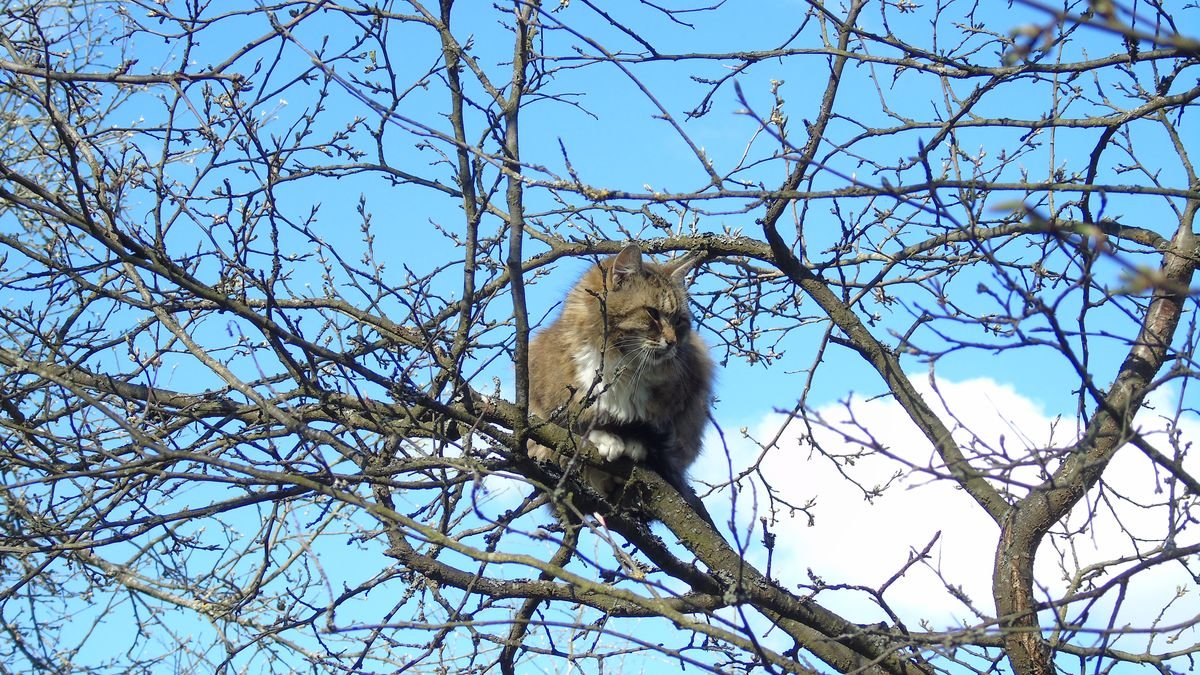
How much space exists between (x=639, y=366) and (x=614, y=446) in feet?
1.51

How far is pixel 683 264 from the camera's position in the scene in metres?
5.05

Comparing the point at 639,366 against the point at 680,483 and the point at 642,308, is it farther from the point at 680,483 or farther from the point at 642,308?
the point at 680,483

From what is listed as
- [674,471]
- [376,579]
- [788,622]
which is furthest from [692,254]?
[376,579]

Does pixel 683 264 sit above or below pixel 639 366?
above

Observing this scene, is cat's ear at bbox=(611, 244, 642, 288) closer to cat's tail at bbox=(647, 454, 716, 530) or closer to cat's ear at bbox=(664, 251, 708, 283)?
cat's ear at bbox=(664, 251, 708, 283)

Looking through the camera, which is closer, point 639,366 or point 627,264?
point 639,366

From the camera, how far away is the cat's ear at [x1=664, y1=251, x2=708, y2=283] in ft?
16.1

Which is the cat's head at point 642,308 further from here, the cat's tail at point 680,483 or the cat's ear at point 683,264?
the cat's tail at point 680,483

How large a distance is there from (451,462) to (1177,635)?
8.36ft

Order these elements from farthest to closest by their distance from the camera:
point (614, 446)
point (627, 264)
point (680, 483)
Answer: point (627, 264)
point (680, 483)
point (614, 446)

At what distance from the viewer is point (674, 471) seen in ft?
16.1

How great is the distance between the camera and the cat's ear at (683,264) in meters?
4.90

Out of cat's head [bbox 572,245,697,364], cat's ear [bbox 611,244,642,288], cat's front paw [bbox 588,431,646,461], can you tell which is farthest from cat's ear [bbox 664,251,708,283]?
cat's front paw [bbox 588,431,646,461]

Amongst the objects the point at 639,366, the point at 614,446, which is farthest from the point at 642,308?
the point at 614,446
